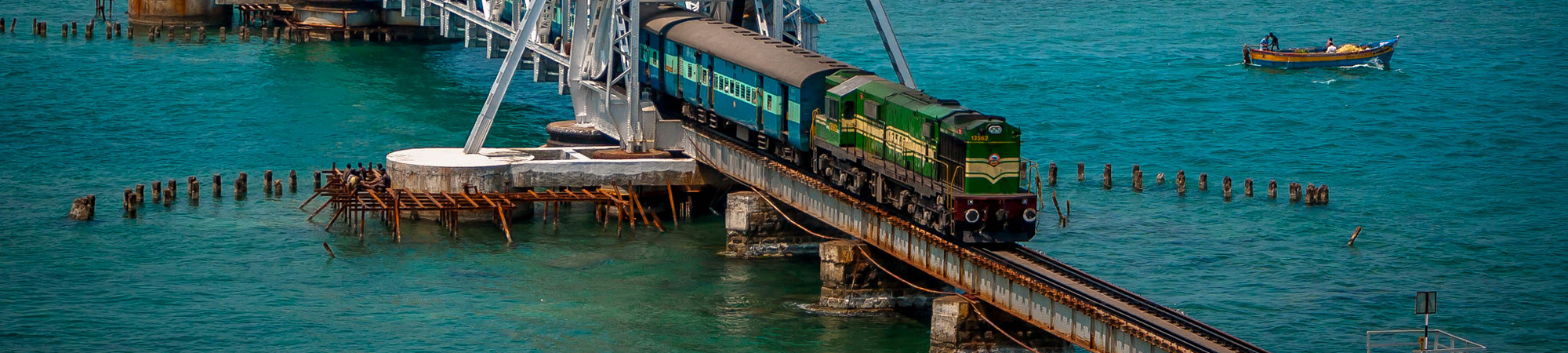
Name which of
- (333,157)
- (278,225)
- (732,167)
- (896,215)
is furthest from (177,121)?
(896,215)

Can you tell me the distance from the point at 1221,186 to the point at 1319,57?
44.4 m

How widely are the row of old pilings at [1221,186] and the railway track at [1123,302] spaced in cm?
2947

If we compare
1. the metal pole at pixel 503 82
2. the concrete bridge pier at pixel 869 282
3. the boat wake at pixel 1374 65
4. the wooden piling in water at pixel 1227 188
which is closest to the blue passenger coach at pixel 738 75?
the metal pole at pixel 503 82

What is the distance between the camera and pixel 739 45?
211 feet

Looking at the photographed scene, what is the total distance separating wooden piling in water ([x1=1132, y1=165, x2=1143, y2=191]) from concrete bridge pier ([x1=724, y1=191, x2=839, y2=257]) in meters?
20.1

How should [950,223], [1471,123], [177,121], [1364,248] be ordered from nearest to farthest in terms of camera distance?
[950,223] < [1364,248] < [177,121] < [1471,123]

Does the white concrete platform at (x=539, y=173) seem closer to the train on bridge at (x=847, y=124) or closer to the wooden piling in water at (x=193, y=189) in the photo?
the train on bridge at (x=847, y=124)

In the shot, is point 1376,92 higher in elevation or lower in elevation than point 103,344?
higher

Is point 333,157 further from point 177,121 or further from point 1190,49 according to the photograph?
point 1190,49

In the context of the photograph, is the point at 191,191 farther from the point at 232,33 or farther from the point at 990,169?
the point at 232,33

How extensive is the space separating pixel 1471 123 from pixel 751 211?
56091 millimetres

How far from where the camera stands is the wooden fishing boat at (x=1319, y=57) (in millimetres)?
122875

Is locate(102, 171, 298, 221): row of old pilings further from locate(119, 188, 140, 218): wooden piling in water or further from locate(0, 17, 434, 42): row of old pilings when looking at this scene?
locate(0, 17, 434, 42): row of old pilings

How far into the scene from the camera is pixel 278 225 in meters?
69.6
